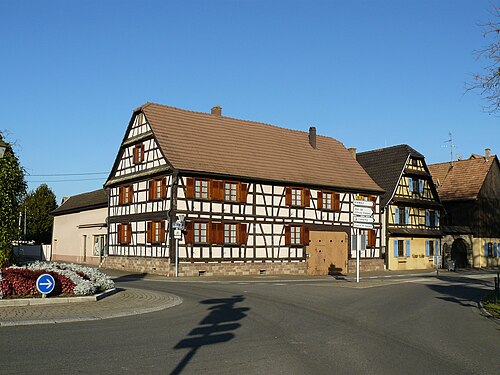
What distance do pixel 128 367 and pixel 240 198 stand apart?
27791 millimetres

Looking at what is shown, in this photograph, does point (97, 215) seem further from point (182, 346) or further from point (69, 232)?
point (182, 346)

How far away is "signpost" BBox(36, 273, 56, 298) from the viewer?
16250 millimetres

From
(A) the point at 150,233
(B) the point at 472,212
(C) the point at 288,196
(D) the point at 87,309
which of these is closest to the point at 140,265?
Answer: (A) the point at 150,233

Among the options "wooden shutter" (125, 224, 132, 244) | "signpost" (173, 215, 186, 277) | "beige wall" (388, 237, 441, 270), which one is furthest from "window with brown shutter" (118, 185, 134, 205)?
"beige wall" (388, 237, 441, 270)

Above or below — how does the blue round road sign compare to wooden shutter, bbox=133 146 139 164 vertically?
below

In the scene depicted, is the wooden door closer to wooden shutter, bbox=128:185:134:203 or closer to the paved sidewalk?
wooden shutter, bbox=128:185:134:203

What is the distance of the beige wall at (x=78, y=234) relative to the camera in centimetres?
4769

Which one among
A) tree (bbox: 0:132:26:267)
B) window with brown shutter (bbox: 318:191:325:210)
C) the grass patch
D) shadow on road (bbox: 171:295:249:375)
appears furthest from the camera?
window with brown shutter (bbox: 318:191:325:210)

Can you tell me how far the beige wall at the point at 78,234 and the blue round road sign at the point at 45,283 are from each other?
29848 millimetres

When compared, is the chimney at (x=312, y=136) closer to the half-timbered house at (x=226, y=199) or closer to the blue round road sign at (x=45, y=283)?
the half-timbered house at (x=226, y=199)

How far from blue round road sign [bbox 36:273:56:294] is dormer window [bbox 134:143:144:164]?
879 inches

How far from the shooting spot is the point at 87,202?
52.5 m

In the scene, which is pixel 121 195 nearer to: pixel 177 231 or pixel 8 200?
pixel 177 231

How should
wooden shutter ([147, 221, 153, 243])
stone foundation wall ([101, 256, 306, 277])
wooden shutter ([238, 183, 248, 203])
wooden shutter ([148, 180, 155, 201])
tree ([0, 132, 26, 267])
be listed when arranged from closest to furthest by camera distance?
tree ([0, 132, 26, 267])
stone foundation wall ([101, 256, 306, 277])
wooden shutter ([147, 221, 153, 243])
wooden shutter ([148, 180, 155, 201])
wooden shutter ([238, 183, 248, 203])
